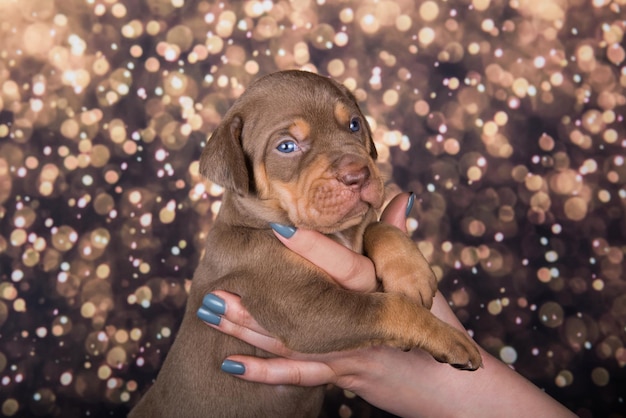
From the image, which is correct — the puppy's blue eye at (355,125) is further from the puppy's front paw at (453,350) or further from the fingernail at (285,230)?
the puppy's front paw at (453,350)

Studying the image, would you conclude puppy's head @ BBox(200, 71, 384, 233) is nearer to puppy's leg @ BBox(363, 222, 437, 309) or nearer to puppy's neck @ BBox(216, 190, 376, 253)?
puppy's neck @ BBox(216, 190, 376, 253)

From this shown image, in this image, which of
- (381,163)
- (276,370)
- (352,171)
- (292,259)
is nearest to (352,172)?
(352,171)

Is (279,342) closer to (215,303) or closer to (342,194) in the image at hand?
(215,303)

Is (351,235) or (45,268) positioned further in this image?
(45,268)

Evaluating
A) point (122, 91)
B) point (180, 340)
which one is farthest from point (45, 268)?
point (180, 340)

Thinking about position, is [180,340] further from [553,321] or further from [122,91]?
[553,321]

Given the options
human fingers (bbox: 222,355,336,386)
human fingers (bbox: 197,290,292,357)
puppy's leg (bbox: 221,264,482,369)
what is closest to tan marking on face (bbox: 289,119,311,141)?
puppy's leg (bbox: 221,264,482,369)

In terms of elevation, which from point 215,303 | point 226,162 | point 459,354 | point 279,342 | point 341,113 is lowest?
point 279,342
